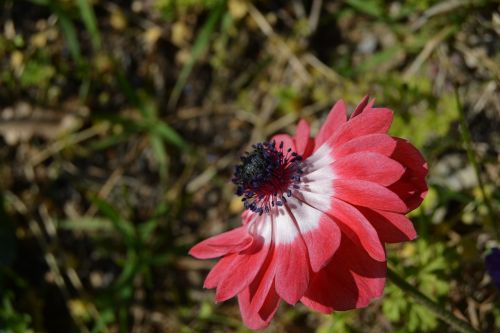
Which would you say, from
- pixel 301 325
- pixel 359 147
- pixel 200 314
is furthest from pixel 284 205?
pixel 200 314

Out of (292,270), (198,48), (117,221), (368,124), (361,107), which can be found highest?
(198,48)

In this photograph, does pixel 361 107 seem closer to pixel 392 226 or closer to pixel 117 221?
pixel 392 226

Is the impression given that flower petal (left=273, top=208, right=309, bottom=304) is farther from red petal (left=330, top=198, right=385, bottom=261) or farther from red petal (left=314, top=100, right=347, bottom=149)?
red petal (left=314, top=100, right=347, bottom=149)

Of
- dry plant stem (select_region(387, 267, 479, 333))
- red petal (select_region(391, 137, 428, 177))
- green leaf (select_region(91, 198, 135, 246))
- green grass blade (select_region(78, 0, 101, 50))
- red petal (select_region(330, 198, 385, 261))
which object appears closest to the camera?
red petal (select_region(330, 198, 385, 261))

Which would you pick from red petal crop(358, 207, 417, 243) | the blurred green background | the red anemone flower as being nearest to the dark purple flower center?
the red anemone flower

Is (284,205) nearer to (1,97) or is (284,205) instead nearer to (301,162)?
(301,162)

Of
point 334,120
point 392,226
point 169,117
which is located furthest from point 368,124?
point 169,117
